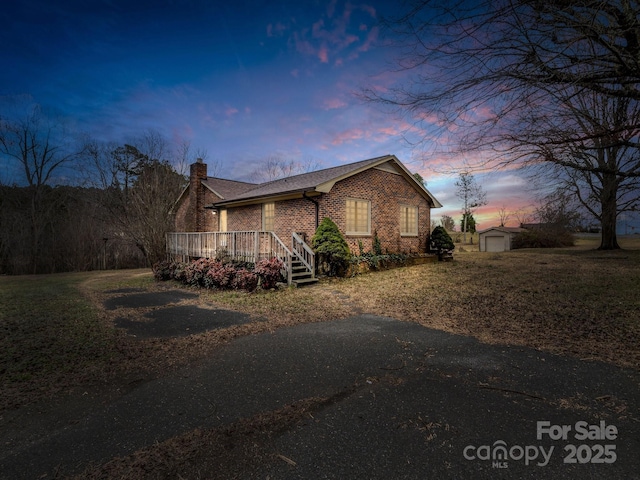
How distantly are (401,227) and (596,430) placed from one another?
43.5 feet

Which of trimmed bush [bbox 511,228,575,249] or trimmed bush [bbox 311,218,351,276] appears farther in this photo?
trimmed bush [bbox 511,228,575,249]

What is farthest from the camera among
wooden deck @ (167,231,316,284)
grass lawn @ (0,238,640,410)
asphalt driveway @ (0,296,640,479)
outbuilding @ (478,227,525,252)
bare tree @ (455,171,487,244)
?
bare tree @ (455,171,487,244)

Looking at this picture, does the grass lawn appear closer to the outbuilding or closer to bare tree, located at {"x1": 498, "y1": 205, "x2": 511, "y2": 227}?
bare tree, located at {"x1": 498, "y1": 205, "x2": 511, "y2": 227}

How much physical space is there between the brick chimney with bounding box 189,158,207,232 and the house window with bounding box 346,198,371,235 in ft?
39.0

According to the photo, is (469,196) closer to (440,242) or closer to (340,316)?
(440,242)

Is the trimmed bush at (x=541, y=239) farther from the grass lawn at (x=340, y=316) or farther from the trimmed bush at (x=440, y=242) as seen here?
the grass lawn at (x=340, y=316)

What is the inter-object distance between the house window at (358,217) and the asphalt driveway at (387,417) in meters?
9.08

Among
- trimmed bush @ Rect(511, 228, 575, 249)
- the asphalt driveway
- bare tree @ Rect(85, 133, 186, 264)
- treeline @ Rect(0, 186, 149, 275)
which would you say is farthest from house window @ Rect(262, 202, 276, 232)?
trimmed bush @ Rect(511, 228, 575, 249)

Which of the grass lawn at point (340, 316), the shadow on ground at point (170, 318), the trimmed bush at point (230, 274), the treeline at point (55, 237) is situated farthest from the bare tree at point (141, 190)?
the shadow on ground at point (170, 318)

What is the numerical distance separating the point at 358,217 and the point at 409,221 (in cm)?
405

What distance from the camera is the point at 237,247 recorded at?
37.8 ft

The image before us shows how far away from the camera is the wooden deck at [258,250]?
33.8 feet

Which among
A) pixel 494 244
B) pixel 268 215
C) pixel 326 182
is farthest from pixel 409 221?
pixel 494 244

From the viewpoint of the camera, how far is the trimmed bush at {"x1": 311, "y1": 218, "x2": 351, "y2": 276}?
425 inches
